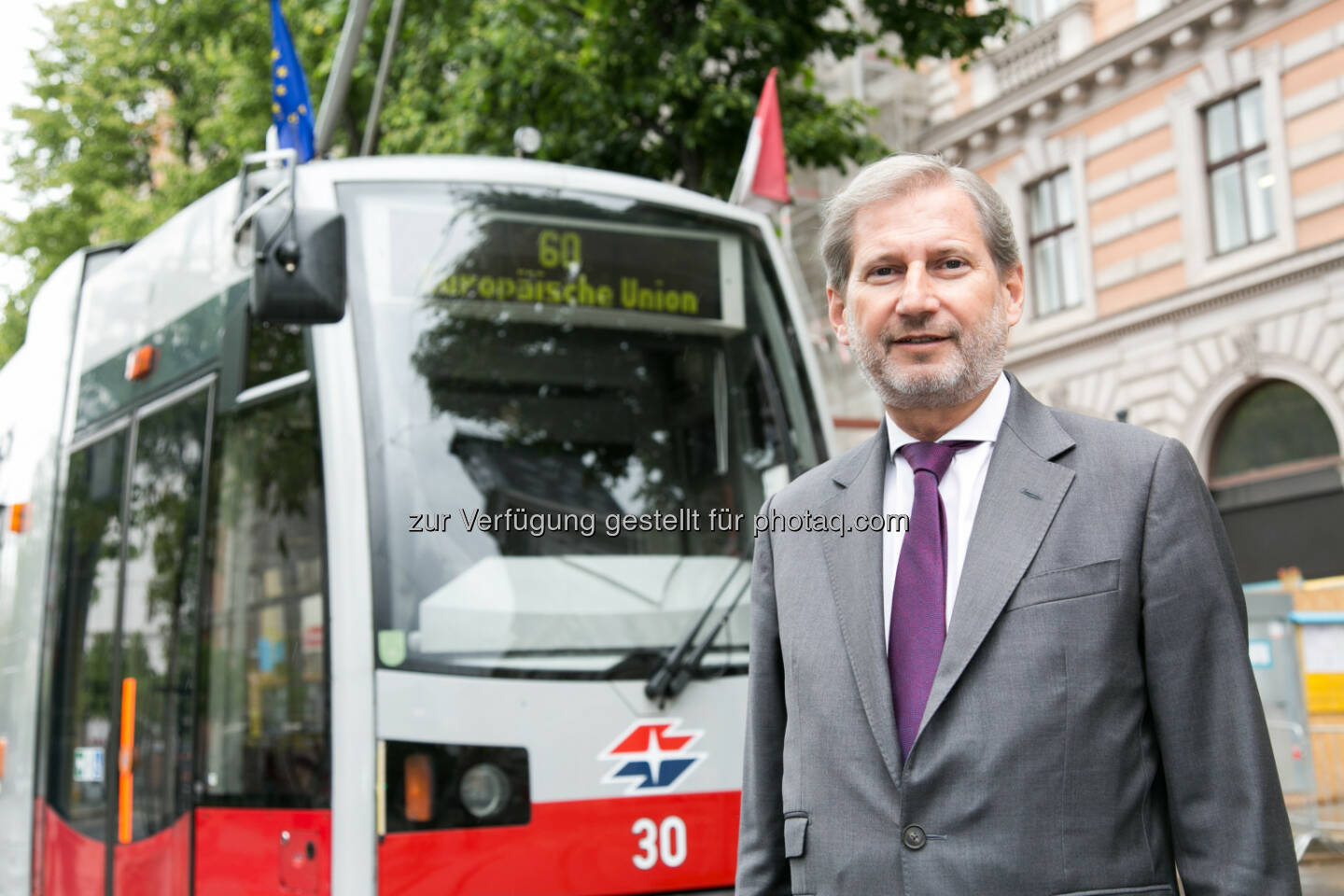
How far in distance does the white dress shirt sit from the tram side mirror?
2.59 metres

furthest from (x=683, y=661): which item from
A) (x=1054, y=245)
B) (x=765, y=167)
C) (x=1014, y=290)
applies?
(x=1054, y=245)

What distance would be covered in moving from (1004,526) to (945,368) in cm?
25

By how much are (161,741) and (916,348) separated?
13.2 feet

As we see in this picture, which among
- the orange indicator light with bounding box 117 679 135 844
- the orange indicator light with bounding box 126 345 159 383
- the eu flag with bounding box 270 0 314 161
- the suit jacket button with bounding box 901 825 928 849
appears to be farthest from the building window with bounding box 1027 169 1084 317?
the suit jacket button with bounding box 901 825 928 849

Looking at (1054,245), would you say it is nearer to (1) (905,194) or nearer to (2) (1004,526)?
(1) (905,194)

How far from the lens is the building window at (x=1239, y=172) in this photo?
14.7m

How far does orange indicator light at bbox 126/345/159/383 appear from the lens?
5797 millimetres

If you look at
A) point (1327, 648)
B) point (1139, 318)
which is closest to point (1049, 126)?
point (1139, 318)

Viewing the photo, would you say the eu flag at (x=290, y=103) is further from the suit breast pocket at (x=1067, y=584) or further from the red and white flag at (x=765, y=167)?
the suit breast pocket at (x=1067, y=584)

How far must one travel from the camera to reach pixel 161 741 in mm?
5250

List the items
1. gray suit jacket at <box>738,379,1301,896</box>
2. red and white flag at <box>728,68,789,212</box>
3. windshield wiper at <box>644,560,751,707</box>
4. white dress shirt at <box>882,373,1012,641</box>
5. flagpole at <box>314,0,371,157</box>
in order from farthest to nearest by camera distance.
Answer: flagpole at <box>314,0,371,157</box> → red and white flag at <box>728,68,789,212</box> → windshield wiper at <box>644,560,751,707</box> → white dress shirt at <box>882,373,1012,641</box> → gray suit jacket at <box>738,379,1301,896</box>

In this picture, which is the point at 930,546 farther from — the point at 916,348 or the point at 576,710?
the point at 576,710

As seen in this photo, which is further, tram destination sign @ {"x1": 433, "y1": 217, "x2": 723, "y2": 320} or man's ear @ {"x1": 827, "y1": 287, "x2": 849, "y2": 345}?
tram destination sign @ {"x1": 433, "y1": 217, "x2": 723, "y2": 320}

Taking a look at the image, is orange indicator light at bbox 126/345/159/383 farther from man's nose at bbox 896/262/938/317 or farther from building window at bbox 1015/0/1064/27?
building window at bbox 1015/0/1064/27
